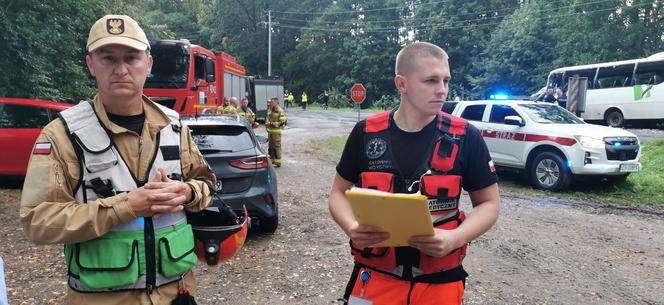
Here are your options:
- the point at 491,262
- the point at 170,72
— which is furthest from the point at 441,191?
the point at 170,72

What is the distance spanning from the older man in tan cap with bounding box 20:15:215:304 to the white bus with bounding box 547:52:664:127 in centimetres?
2163

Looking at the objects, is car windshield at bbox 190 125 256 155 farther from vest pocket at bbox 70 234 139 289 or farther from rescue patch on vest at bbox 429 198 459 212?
rescue patch on vest at bbox 429 198 459 212

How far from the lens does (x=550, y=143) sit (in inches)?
364

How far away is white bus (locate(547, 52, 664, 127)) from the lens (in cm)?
1917

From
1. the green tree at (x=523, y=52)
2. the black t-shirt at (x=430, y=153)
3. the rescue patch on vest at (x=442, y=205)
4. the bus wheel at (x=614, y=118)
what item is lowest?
the bus wheel at (x=614, y=118)

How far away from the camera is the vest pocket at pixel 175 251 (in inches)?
74.5

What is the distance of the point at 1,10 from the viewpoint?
9.73 meters

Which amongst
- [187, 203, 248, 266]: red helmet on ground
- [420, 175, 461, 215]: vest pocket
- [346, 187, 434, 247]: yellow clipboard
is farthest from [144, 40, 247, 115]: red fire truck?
[346, 187, 434, 247]: yellow clipboard

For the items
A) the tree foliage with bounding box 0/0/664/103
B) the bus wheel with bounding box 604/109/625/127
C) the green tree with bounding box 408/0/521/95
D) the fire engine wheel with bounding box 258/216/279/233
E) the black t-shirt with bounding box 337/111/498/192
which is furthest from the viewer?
the green tree with bounding box 408/0/521/95

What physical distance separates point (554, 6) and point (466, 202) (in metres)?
36.1

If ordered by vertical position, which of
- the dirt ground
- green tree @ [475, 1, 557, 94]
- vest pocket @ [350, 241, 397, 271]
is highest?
green tree @ [475, 1, 557, 94]

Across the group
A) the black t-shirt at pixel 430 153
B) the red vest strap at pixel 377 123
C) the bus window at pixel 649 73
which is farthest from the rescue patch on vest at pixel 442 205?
the bus window at pixel 649 73

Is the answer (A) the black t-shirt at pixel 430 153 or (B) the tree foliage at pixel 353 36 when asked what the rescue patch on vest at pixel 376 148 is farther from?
(B) the tree foliage at pixel 353 36

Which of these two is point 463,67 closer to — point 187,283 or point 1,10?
point 1,10
